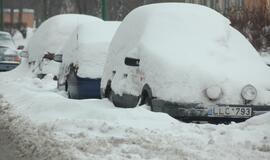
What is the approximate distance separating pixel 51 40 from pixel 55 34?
0.21 m

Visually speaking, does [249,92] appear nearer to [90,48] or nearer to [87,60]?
[87,60]

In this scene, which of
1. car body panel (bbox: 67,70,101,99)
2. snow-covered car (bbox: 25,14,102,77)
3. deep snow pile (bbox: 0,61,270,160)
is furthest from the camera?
snow-covered car (bbox: 25,14,102,77)

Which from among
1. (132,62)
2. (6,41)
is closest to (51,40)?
(6,41)

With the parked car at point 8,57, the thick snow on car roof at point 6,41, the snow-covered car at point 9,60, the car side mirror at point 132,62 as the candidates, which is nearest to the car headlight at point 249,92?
the car side mirror at point 132,62

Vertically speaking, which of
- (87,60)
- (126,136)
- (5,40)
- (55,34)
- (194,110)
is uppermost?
(55,34)

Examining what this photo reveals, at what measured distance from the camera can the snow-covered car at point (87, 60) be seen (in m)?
12.6

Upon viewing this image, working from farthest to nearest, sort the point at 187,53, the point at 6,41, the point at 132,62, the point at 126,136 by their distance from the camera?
the point at 6,41 → the point at 132,62 → the point at 187,53 → the point at 126,136

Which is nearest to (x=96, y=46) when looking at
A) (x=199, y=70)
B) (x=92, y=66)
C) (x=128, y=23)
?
(x=92, y=66)

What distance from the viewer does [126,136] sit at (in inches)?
309

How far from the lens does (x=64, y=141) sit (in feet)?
25.4

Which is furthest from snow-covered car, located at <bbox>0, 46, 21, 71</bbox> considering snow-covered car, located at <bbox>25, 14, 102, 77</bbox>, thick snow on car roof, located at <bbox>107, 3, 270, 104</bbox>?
thick snow on car roof, located at <bbox>107, 3, 270, 104</bbox>

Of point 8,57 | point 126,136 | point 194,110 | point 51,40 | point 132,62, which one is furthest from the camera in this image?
point 8,57

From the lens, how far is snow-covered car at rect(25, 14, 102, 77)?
18.6 meters

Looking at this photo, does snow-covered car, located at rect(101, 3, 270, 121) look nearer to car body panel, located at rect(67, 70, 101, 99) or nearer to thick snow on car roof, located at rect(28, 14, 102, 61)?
car body panel, located at rect(67, 70, 101, 99)
